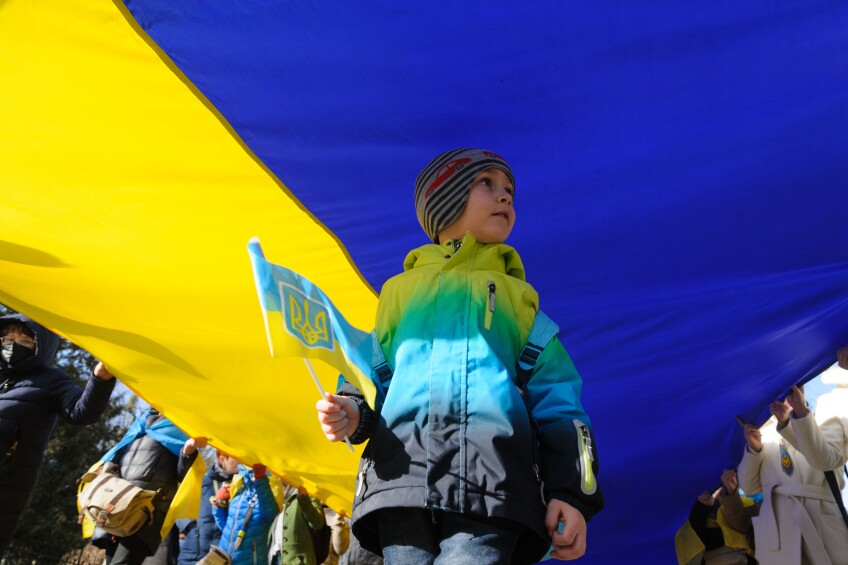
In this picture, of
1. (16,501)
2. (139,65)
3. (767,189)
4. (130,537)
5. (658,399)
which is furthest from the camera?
(130,537)

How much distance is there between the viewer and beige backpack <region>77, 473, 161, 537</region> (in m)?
3.99

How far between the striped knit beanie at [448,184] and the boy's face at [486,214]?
2 cm

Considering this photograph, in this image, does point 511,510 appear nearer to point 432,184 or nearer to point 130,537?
point 432,184

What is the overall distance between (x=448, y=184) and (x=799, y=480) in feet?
9.62

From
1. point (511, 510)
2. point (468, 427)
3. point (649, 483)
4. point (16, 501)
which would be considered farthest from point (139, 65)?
point (649, 483)

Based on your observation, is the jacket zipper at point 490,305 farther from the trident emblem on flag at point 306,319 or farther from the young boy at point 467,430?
the trident emblem on flag at point 306,319

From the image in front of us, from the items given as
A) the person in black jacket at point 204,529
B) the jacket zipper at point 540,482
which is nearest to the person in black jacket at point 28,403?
the person in black jacket at point 204,529

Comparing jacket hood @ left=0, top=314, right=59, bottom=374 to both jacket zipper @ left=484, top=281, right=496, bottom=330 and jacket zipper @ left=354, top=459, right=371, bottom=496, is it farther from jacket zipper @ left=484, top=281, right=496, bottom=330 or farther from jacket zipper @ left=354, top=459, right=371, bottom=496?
jacket zipper @ left=484, top=281, right=496, bottom=330

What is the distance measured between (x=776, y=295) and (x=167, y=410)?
2560mm

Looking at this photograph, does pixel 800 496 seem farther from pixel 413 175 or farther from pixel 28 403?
pixel 28 403

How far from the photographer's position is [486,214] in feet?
6.48

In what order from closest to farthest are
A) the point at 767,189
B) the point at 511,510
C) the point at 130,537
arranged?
the point at 511,510 < the point at 767,189 < the point at 130,537

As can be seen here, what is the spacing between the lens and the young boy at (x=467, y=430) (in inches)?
57.8

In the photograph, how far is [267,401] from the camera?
3.30 metres
